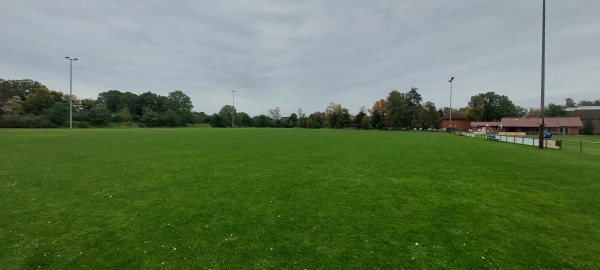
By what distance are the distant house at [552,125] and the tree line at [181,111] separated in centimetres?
1793

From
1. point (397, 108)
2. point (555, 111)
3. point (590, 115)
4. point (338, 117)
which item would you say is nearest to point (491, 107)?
point (555, 111)

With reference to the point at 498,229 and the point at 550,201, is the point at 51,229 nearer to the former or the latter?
the point at 498,229

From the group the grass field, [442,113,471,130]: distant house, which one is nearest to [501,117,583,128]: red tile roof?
[442,113,471,130]: distant house

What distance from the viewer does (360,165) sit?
45.2ft

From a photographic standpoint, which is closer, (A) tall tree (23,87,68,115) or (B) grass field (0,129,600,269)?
(B) grass field (0,129,600,269)

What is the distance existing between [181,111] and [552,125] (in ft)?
414

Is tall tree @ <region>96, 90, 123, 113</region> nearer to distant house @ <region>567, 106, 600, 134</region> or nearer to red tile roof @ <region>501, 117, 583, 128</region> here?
red tile roof @ <region>501, 117, 583, 128</region>

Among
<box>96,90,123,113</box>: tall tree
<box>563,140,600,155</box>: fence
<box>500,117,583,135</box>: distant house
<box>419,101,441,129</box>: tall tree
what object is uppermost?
<box>96,90,123,113</box>: tall tree

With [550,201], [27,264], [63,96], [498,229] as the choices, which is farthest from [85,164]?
[63,96]

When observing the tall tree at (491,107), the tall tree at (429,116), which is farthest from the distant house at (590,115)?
the tall tree at (429,116)

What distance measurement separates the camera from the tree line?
7400 cm

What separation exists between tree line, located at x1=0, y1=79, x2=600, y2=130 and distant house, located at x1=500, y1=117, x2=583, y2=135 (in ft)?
58.8

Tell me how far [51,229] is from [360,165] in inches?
446

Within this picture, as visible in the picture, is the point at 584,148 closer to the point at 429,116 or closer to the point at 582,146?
the point at 582,146
